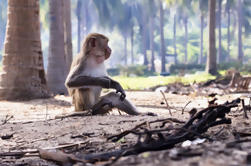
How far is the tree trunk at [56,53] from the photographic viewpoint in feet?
53.6

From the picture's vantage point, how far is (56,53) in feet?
54.4

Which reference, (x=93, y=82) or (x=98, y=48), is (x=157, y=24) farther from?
(x=93, y=82)

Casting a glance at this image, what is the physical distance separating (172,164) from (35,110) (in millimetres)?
8532

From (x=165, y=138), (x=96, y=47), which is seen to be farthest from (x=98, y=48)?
(x=165, y=138)

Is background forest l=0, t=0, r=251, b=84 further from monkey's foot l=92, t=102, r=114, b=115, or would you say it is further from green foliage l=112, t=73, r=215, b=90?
monkey's foot l=92, t=102, r=114, b=115

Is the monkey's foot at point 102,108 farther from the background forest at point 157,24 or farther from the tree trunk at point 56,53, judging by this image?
the background forest at point 157,24

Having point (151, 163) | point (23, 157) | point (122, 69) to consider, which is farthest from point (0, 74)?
point (122, 69)

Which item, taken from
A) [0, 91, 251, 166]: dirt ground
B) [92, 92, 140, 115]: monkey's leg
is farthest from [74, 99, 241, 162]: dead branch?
[92, 92, 140, 115]: monkey's leg

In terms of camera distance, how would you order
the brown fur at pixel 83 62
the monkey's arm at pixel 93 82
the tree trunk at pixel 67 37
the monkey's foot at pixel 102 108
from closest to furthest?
the monkey's foot at pixel 102 108, the monkey's arm at pixel 93 82, the brown fur at pixel 83 62, the tree trunk at pixel 67 37

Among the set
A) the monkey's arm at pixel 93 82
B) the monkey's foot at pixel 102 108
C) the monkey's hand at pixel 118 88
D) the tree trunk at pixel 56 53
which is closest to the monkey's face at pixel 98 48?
the monkey's arm at pixel 93 82

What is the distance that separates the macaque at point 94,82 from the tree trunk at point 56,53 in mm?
8962

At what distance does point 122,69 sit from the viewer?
1532 inches

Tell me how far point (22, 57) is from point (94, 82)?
20.2 feet

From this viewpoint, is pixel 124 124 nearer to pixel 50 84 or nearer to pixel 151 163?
pixel 151 163
